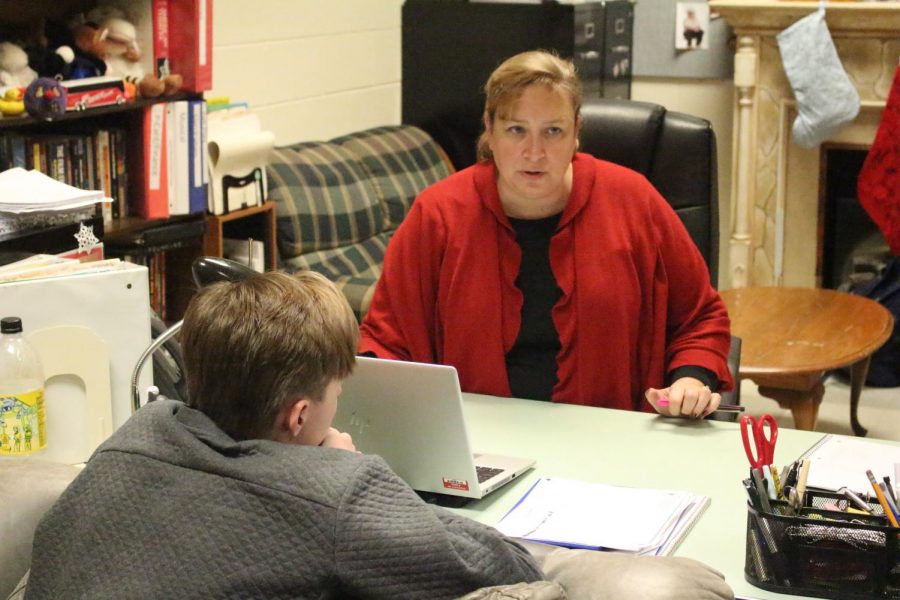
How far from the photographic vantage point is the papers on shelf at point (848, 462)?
1.62 meters

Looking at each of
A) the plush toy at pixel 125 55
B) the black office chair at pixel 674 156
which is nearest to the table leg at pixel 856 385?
the black office chair at pixel 674 156

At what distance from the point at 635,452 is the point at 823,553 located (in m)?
0.47

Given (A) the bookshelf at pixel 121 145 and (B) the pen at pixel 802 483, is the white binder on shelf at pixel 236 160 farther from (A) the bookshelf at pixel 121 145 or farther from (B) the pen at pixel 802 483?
(B) the pen at pixel 802 483

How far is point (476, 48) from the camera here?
444cm

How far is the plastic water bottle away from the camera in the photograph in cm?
170

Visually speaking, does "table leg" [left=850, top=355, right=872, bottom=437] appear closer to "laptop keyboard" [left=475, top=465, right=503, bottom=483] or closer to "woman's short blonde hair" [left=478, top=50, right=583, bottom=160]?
"woman's short blonde hair" [left=478, top=50, right=583, bottom=160]

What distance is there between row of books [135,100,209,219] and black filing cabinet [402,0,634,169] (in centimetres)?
151

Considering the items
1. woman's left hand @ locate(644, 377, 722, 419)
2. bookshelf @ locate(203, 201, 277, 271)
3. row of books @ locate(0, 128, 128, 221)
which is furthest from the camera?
bookshelf @ locate(203, 201, 277, 271)

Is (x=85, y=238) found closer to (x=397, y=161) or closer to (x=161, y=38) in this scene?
(x=161, y=38)

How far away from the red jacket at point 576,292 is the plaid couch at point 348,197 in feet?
4.13

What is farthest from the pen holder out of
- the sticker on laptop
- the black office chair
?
the black office chair

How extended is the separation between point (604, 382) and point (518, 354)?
16 centimetres

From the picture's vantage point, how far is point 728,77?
485 cm

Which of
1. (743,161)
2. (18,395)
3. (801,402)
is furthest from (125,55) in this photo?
(743,161)
